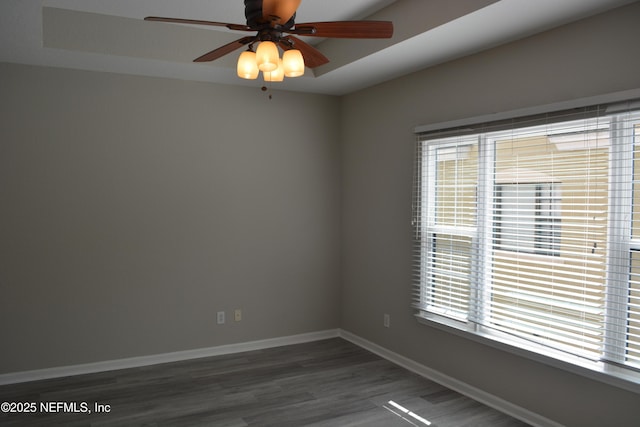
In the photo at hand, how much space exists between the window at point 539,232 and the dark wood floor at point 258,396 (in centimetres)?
62

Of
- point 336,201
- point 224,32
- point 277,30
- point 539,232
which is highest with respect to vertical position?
point 224,32

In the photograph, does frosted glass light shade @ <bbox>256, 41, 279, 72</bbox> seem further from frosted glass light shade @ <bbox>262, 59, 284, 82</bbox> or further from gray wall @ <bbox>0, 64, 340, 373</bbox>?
gray wall @ <bbox>0, 64, 340, 373</bbox>

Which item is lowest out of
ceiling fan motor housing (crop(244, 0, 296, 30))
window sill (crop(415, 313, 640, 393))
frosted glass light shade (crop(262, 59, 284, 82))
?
window sill (crop(415, 313, 640, 393))

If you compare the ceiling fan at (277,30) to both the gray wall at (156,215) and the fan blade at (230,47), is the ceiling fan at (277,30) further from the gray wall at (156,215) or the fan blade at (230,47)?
the gray wall at (156,215)

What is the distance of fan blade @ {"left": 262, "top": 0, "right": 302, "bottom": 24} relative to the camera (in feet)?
5.89

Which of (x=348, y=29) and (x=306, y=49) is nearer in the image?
(x=348, y=29)

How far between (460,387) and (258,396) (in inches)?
59.7

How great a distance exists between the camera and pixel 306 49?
2336 millimetres

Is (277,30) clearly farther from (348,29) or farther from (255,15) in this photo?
(348,29)

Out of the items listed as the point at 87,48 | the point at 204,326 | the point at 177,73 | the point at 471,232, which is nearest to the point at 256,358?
the point at 204,326

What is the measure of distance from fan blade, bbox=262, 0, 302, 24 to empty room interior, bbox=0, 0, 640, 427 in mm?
108

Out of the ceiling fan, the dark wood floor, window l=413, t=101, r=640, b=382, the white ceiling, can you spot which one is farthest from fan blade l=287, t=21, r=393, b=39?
the dark wood floor

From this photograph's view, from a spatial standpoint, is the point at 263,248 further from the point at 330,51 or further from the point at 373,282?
the point at 330,51

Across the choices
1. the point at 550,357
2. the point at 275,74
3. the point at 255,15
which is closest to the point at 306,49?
the point at 275,74
